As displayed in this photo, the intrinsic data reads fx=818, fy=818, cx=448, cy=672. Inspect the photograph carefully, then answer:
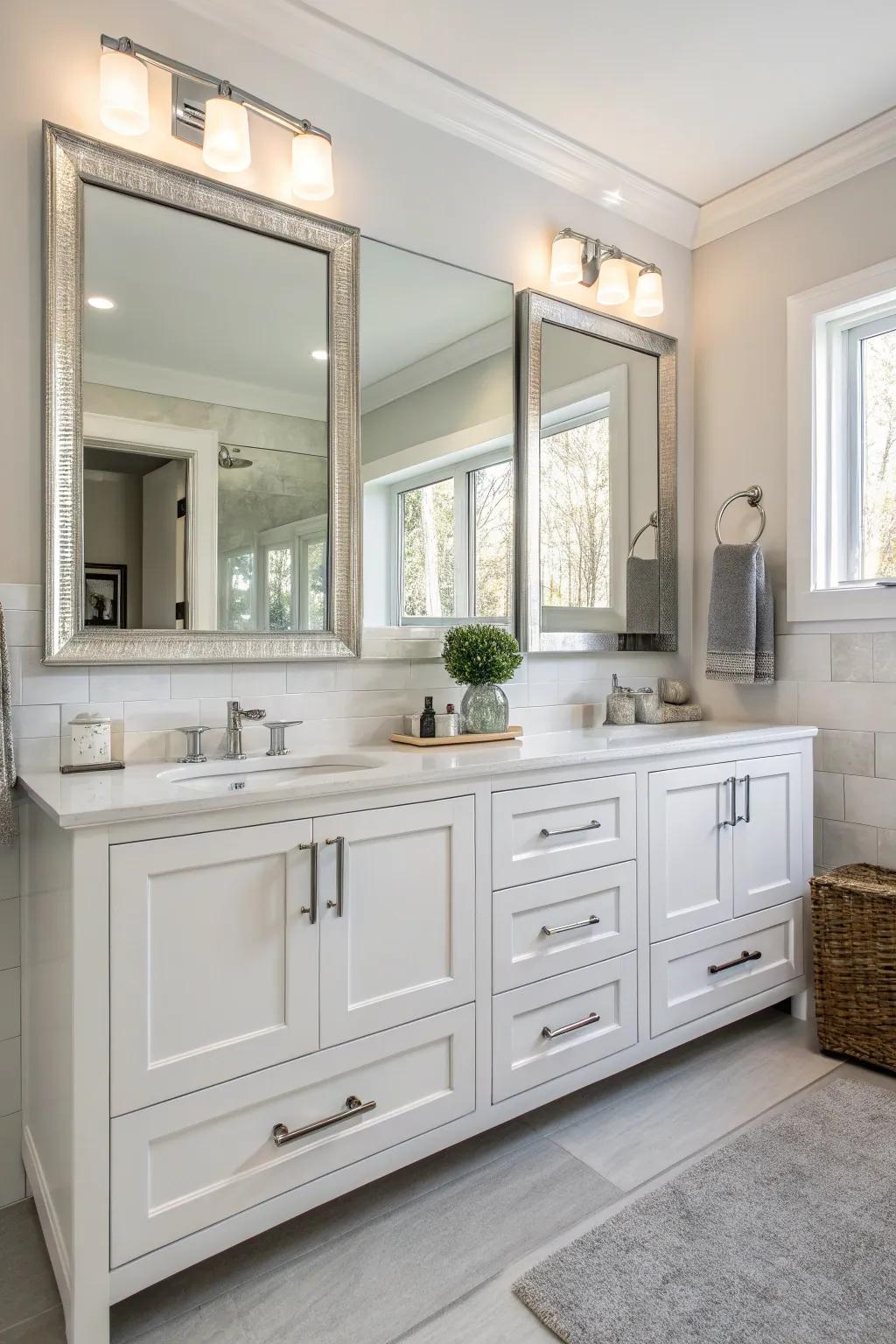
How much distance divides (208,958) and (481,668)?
3.38 feet

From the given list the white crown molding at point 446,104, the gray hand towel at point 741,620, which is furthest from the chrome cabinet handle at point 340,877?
the white crown molding at point 446,104

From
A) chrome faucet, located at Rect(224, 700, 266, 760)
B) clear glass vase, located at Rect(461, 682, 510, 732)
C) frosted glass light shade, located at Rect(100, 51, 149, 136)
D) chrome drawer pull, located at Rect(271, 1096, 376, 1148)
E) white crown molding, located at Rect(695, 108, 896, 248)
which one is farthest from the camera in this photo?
white crown molding, located at Rect(695, 108, 896, 248)

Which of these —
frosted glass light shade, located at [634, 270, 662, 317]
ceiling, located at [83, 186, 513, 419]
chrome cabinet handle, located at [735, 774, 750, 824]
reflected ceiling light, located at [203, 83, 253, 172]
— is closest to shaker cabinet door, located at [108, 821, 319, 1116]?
ceiling, located at [83, 186, 513, 419]

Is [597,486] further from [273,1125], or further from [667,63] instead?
[273,1125]

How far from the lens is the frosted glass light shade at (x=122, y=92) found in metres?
1.61

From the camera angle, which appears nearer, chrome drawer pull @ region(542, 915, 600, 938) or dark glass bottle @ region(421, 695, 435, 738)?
chrome drawer pull @ region(542, 915, 600, 938)

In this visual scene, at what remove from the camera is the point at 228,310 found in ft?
6.13

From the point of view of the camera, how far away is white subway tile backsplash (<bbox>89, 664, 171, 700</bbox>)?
1.71 metres

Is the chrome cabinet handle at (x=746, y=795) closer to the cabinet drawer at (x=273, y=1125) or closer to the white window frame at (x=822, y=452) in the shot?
the white window frame at (x=822, y=452)

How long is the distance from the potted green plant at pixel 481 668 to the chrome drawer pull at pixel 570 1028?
2.39 ft

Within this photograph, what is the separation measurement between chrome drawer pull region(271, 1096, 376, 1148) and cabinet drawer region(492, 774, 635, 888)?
484mm

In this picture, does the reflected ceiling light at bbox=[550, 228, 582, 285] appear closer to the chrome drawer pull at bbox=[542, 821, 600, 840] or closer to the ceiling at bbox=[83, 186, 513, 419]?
the ceiling at bbox=[83, 186, 513, 419]

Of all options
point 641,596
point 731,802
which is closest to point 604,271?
point 641,596

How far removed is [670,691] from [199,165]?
2008 mm
